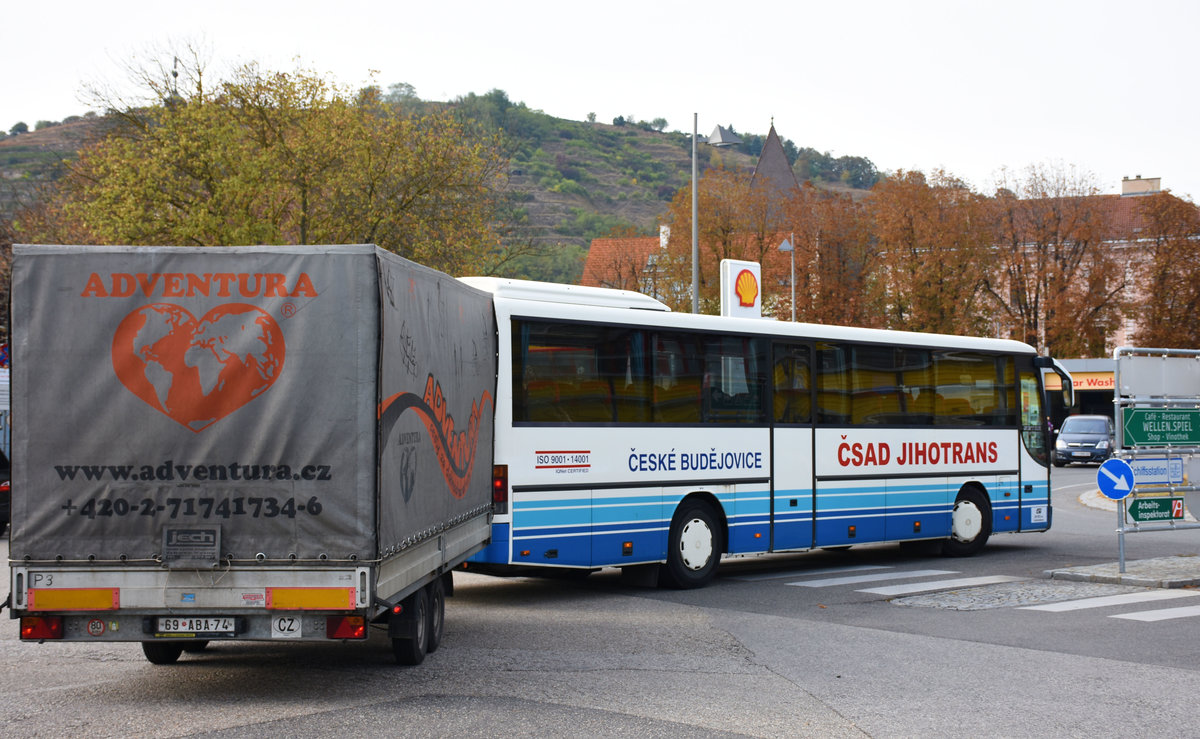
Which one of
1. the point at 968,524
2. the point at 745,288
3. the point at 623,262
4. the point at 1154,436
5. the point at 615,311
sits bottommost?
the point at 968,524

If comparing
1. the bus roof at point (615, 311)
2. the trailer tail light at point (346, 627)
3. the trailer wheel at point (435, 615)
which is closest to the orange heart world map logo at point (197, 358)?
the trailer tail light at point (346, 627)

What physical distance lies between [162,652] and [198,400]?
8.09 feet

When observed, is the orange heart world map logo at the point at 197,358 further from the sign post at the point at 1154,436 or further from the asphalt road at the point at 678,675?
the sign post at the point at 1154,436

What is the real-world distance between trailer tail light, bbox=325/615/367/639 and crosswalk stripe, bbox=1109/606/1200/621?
7546 mm

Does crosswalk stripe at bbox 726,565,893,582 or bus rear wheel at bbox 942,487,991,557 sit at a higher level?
bus rear wheel at bbox 942,487,991,557

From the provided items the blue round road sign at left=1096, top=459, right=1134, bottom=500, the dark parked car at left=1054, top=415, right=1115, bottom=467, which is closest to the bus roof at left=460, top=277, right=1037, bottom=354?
the blue round road sign at left=1096, top=459, right=1134, bottom=500

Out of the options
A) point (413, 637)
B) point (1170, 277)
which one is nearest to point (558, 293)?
point (413, 637)

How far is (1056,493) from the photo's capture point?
32281 mm

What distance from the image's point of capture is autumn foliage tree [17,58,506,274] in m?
31.2

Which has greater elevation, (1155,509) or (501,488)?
(501,488)

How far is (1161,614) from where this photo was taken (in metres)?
11.6

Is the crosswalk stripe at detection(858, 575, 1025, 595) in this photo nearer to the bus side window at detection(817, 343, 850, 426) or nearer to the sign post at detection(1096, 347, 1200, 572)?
the sign post at detection(1096, 347, 1200, 572)

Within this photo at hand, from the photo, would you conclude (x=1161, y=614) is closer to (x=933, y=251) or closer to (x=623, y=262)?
(x=933, y=251)

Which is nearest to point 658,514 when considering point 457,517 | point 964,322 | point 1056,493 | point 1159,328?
point 457,517
